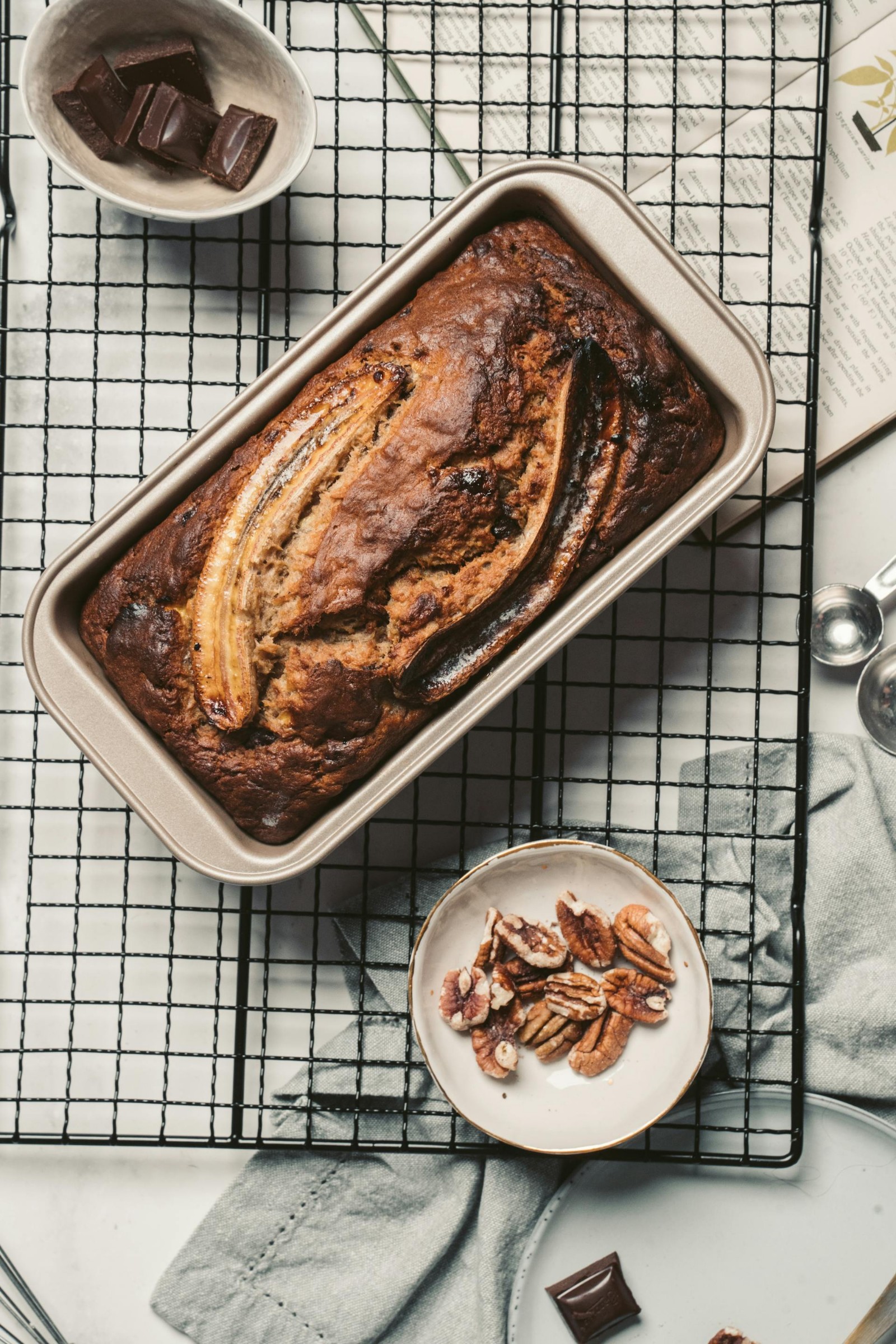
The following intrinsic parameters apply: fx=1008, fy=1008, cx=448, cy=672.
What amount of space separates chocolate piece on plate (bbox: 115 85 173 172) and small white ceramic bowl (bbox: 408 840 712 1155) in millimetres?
1111

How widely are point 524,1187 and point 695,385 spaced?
1211mm

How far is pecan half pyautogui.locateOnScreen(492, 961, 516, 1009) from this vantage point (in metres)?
1.45

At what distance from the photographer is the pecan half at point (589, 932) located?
1474mm

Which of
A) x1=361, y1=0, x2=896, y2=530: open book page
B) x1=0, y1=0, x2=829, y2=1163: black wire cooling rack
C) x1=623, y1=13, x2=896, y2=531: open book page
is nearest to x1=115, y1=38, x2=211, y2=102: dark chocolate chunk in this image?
x1=0, y1=0, x2=829, y2=1163: black wire cooling rack

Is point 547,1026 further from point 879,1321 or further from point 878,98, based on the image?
point 878,98

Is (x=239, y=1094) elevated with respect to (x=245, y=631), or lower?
Result: lower

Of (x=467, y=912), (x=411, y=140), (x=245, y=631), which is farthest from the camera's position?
(x=411, y=140)

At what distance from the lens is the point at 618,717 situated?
1.59 meters

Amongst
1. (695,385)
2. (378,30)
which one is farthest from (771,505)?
(378,30)

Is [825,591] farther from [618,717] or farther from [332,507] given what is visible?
[332,507]

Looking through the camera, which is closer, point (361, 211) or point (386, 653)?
point (386, 653)

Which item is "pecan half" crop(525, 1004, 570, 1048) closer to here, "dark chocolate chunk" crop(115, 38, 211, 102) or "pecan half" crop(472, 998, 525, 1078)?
"pecan half" crop(472, 998, 525, 1078)

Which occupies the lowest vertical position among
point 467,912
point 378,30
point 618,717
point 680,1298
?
point 680,1298

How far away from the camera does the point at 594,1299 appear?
60.4 inches
